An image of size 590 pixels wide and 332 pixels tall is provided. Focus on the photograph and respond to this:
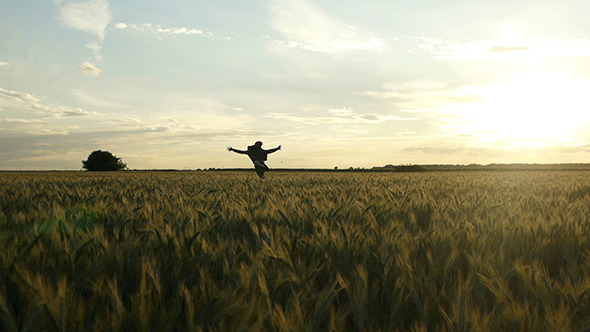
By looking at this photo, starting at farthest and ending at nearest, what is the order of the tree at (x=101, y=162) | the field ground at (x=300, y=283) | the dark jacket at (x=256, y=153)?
the tree at (x=101, y=162) → the dark jacket at (x=256, y=153) → the field ground at (x=300, y=283)

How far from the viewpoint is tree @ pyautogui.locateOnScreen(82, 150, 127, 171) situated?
64.5 metres

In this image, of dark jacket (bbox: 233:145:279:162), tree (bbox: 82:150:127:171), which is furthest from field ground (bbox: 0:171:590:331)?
tree (bbox: 82:150:127:171)

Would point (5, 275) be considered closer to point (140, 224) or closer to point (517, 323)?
point (140, 224)

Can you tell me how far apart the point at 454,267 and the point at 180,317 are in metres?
1.35

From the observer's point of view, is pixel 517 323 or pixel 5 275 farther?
pixel 5 275

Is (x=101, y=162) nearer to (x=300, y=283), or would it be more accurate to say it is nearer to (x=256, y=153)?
(x=256, y=153)

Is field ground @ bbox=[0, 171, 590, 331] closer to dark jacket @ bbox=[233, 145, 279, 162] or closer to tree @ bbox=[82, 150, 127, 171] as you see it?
dark jacket @ bbox=[233, 145, 279, 162]

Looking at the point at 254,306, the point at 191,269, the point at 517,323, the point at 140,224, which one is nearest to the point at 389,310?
the point at 517,323

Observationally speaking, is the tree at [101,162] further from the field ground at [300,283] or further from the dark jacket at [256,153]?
the field ground at [300,283]

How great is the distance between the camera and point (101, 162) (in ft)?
212

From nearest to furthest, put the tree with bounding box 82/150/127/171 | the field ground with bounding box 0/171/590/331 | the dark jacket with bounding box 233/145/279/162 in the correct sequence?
the field ground with bounding box 0/171/590/331
the dark jacket with bounding box 233/145/279/162
the tree with bounding box 82/150/127/171

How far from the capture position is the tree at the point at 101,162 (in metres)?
64.5

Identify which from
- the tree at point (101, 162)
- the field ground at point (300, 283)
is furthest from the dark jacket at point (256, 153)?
the tree at point (101, 162)

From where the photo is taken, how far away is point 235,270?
1867mm
